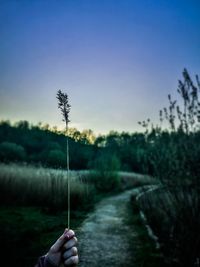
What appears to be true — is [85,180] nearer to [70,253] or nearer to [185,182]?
[185,182]

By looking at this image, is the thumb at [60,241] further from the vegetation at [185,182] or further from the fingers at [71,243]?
the vegetation at [185,182]

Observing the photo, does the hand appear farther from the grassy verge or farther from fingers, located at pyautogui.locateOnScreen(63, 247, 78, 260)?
the grassy verge

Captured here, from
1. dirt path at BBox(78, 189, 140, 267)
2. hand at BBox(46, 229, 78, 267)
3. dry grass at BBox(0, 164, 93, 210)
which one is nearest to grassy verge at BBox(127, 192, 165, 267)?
dirt path at BBox(78, 189, 140, 267)

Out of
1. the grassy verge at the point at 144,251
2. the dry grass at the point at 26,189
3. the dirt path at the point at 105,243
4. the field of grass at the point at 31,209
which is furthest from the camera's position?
the dry grass at the point at 26,189

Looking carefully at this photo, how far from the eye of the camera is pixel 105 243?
7.34 meters

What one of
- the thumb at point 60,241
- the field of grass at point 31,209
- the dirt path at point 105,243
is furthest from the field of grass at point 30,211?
the thumb at point 60,241

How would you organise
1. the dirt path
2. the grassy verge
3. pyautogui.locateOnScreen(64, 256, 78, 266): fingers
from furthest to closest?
the dirt path < the grassy verge < pyautogui.locateOnScreen(64, 256, 78, 266): fingers

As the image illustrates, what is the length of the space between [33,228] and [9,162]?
5.57 metres

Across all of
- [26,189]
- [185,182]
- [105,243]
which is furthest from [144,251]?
[26,189]

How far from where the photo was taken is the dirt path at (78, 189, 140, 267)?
5.94 meters

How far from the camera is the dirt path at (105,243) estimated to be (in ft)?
19.5

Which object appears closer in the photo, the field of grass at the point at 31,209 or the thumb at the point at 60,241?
the thumb at the point at 60,241

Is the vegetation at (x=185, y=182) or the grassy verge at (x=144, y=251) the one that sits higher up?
the vegetation at (x=185, y=182)

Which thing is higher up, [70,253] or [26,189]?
[26,189]
